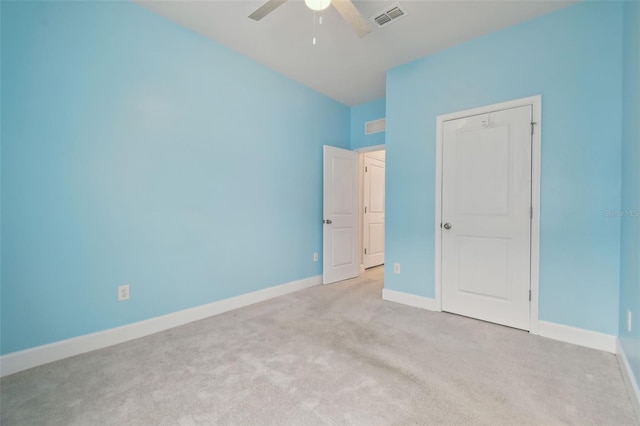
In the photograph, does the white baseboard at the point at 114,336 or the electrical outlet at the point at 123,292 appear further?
the electrical outlet at the point at 123,292

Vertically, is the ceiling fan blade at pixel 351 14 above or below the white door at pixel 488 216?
above

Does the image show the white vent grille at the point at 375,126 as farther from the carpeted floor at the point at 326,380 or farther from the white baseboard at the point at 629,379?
the white baseboard at the point at 629,379

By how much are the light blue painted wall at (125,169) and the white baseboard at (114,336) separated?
55 millimetres

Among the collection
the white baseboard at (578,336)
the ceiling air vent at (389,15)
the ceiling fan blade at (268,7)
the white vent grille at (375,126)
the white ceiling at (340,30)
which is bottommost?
the white baseboard at (578,336)

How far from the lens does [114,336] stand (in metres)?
2.13

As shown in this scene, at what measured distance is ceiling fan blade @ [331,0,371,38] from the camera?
175 centimetres

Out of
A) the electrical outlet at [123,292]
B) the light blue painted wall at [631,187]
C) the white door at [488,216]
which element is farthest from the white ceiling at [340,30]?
the electrical outlet at [123,292]

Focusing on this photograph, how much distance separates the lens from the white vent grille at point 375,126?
4.02m

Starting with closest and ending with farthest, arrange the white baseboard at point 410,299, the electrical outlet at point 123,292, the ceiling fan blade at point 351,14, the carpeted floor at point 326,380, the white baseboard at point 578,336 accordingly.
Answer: the carpeted floor at point 326,380
the ceiling fan blade at point 351,14
the white baseboard at point 578,336
the electrical outlet at point 123,292
the white baseboard at point 410,299

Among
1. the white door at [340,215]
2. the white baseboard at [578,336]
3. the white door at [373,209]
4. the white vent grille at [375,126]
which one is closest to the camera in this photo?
the white baseboard at [578,336]

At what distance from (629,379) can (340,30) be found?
3247mm

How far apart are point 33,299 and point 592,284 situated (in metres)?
4.05

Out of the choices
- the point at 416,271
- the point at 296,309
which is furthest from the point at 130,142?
the point at 416,271

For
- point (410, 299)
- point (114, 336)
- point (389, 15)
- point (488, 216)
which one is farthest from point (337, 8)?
point (114, 336)
